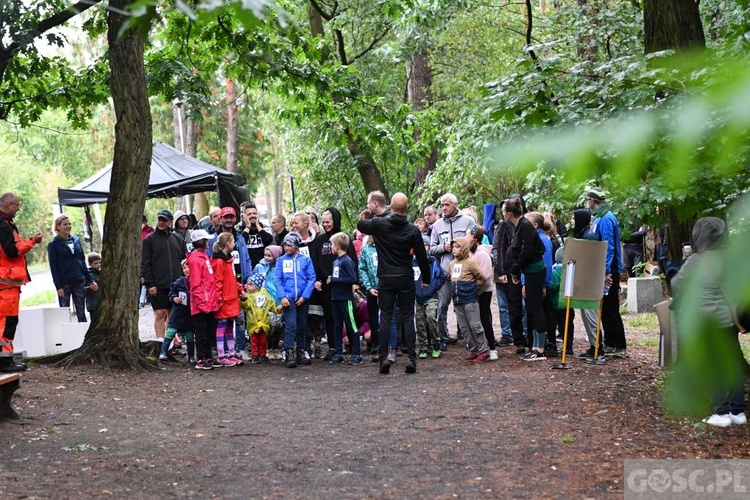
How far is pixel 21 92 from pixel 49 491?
31.6ft

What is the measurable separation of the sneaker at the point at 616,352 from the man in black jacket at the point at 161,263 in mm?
6160

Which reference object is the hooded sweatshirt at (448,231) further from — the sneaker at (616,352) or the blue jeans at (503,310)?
the sneaker at (616,352)

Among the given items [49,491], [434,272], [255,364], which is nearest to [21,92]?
[255,364]

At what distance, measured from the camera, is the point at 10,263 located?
10.6 m

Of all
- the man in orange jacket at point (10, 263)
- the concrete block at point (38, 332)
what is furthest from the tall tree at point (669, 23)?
the concrete block at point (38, 332)

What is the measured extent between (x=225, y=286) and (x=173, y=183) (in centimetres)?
609

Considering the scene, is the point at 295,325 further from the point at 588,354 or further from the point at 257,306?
the point at 588,354

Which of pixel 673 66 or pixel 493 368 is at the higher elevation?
pixel 673 66

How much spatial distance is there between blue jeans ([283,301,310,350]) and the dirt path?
3.04 ft

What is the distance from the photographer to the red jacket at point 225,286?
38.2 feet

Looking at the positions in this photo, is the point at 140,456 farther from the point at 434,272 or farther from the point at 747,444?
the point at 434,272

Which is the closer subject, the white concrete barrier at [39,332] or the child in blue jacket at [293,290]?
the child in blue jacket at [293,290]

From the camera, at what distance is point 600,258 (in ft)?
34.4

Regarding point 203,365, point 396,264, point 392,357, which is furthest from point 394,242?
point 203,365
